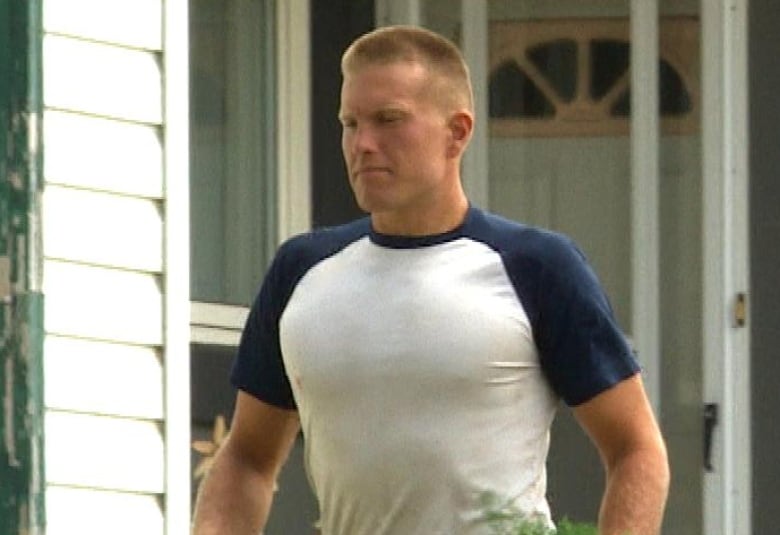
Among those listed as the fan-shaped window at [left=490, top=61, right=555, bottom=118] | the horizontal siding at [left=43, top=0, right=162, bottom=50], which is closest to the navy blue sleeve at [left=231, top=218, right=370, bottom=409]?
the horizontal siding at [left=43, top=0, right=162, bottom=50]

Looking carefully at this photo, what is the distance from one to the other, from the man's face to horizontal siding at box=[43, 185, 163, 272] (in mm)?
1965

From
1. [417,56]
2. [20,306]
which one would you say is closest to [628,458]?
[417,56]

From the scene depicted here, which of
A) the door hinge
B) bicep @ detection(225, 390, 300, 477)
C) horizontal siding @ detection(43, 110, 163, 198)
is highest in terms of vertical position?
horizontal siding @ detection(43, 110, 163, 198)

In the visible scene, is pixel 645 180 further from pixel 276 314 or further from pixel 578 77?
pixel 276 314

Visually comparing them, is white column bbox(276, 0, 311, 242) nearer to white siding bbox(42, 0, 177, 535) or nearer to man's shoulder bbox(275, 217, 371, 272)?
white siding bbox(42, 0, 177, 535)

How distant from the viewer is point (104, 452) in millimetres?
6551

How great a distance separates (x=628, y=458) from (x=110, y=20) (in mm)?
2602

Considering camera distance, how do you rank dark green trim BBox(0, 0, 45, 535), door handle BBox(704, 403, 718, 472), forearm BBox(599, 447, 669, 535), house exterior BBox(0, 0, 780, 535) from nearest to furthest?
1. forearm BBox(599, 447, 669, 535)
2. dark green trim BBox(0, 0, 45, 535)
3. house exterior BBox(0, 0, 780, 535)
4. door handle BBox(704, 403, 718, 472)

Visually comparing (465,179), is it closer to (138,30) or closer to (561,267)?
→ (138,30)

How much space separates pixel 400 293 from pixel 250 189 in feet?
13.6

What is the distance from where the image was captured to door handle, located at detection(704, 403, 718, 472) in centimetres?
855

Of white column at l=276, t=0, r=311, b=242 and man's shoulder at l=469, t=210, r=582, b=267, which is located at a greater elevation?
white column at l=276, t=0, r=311, b=242

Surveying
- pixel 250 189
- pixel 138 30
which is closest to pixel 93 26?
pixel 138 30

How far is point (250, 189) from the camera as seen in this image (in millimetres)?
8586
